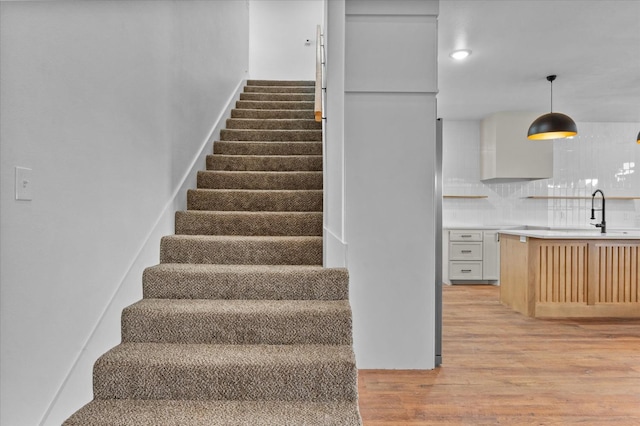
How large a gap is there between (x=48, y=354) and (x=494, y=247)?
587 centimetres

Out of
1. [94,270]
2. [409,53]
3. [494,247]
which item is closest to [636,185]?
[494,247]

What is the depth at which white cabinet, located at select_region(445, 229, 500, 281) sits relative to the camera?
6.03 metres

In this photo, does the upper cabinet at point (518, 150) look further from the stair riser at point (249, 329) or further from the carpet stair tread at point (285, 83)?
the stair riser at point (249, 329)

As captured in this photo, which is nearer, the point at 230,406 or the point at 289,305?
the point at 230,406

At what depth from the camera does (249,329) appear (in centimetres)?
189

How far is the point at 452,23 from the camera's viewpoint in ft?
10.6

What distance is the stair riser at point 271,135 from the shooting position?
12.6ft

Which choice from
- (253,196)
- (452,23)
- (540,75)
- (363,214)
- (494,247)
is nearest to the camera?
(363,214)

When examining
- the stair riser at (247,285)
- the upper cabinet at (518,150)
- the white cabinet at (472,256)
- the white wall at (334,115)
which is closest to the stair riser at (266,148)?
the white wall at (334,115)

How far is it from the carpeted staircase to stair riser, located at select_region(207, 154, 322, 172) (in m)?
0.43

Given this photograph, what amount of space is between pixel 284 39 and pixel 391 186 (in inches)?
190

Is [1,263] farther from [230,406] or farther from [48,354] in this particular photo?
[230,406]

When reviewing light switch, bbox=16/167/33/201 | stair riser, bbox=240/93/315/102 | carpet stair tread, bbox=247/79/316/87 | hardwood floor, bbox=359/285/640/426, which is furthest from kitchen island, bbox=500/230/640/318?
light switch, bbox=16/167/33/201

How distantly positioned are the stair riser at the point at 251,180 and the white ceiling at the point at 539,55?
1.68 meters
